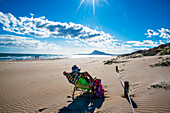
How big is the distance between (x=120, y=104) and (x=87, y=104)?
1.26m

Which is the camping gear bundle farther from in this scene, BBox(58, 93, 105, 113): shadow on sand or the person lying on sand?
BBox(58, 93, 105, 113): shadow on sand

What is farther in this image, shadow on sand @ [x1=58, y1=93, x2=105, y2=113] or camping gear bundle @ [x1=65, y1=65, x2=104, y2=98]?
camping gear bundle @ [x1=65, y1=65, x2=104, y2=98]

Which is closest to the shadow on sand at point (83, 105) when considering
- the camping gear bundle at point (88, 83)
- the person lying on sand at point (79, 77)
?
the camping gear bundle at point (88, 83)

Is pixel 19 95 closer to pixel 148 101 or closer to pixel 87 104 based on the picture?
pixel 87 104

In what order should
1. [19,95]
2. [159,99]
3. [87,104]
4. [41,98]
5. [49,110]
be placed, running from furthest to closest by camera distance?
[19,95]
[41,98]
[87,104]
[49,110]
[159,99]

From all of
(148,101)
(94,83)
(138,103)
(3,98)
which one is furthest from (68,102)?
(3,98)

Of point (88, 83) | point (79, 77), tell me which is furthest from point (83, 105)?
point (79, 77)

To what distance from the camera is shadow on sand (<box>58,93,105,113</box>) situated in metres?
3.41

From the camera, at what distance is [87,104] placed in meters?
3.80

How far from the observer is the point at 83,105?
3.75m

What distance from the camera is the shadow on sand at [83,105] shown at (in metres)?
3.41

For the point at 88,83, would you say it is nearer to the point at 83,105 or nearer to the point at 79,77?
the point at 79,77

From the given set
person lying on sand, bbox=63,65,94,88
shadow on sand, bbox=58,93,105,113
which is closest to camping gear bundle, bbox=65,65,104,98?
person lying on sand, bbox=63,65,94,88

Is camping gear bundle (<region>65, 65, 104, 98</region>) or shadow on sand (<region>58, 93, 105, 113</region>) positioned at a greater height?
camping gear bundle (<region>65, 65, 104, 98</region>)
